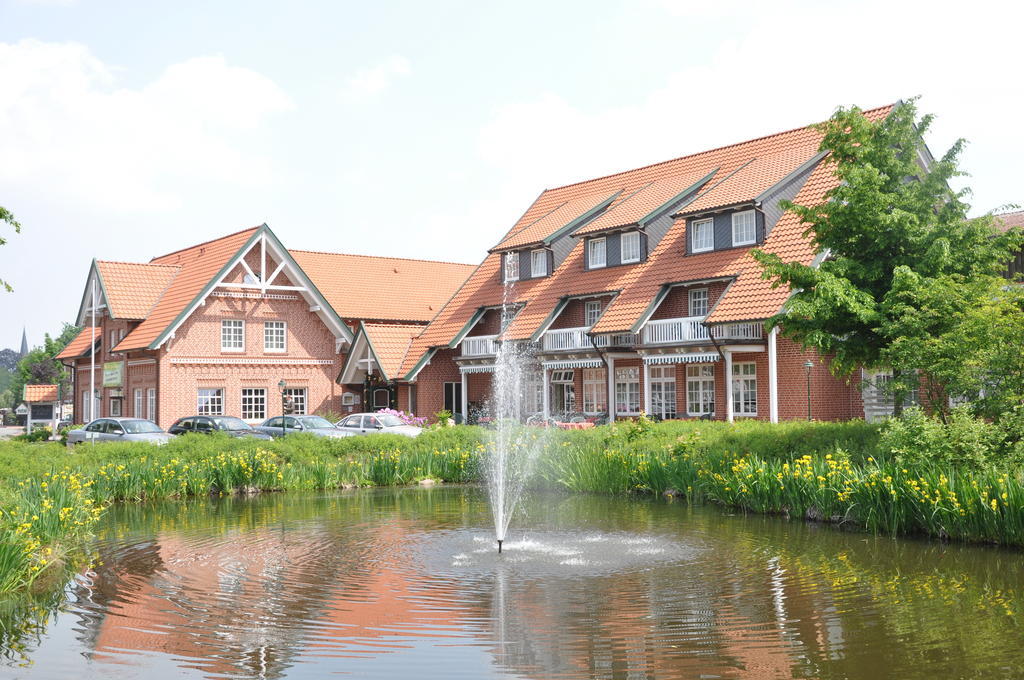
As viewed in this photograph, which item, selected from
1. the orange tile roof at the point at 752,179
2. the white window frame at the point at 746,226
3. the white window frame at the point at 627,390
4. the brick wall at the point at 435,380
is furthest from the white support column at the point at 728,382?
the brick wall at the point at 435,380

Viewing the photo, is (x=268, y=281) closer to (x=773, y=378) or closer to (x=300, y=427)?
(x=300, y=427)

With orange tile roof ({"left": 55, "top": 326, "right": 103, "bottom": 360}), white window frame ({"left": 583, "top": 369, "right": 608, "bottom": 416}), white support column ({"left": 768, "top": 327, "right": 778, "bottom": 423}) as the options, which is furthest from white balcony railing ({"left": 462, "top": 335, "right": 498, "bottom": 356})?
orange tile roof ({"left": 55, "top": 326, "right": 103, "bottom": 360})

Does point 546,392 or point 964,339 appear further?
point 546,392

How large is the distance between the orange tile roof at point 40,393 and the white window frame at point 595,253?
143 feet

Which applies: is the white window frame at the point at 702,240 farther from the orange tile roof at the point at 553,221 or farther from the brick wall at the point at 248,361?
the brick wall at the point at 248,361

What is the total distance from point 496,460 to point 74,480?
11135mm

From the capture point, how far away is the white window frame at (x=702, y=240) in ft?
110

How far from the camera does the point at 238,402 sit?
41.6 metres

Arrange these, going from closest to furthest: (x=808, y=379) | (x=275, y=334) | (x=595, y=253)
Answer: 1. (x=808, y=379)
2. (x=595, y=253)
3. (x=275, y=334)

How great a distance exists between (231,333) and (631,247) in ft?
58.3

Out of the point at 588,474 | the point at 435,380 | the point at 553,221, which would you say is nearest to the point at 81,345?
the point at 435,380

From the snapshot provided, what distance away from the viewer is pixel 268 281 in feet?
136

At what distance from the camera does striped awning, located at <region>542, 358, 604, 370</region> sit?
3519 cm

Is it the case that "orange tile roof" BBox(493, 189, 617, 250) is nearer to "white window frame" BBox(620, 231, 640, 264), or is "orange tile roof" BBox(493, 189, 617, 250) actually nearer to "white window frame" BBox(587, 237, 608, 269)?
"white window frame" BBox(587, 237, 608, 269)
